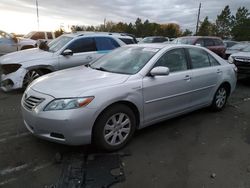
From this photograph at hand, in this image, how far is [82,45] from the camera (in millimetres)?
7617

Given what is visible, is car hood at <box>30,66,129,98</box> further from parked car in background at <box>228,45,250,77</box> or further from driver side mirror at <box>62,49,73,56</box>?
parked car in background at <box>228,45,250,77</box>

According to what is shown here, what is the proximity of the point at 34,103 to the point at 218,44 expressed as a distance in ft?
43.6

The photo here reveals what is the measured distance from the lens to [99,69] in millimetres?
4359

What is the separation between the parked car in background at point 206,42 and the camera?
13.0m

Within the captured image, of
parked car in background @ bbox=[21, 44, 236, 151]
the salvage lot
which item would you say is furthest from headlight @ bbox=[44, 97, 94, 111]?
the salvage lot

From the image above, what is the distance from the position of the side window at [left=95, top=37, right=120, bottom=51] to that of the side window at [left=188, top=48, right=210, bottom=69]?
144 inches

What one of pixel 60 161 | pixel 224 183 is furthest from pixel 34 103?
pixel 224 183

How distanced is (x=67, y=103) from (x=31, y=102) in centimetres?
62

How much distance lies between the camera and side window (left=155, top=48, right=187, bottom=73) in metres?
4.28

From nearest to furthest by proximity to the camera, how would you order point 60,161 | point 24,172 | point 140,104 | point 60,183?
point 60,183
point 24,172
point 60,161
point 140,104

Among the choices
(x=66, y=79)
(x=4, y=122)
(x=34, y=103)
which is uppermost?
(x=66, y=79)

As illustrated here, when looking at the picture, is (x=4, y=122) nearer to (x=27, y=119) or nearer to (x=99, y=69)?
(x=27, y=119)

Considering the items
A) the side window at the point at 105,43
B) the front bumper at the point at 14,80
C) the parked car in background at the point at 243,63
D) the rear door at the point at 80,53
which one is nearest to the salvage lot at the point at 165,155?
the front bumper at the point at 14,80

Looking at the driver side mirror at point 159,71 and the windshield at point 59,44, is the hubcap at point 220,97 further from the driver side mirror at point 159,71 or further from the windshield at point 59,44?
the windshield at point 59,44
